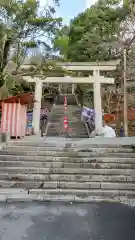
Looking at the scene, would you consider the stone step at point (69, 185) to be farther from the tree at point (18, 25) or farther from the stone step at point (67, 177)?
the tree at point (18, 25)

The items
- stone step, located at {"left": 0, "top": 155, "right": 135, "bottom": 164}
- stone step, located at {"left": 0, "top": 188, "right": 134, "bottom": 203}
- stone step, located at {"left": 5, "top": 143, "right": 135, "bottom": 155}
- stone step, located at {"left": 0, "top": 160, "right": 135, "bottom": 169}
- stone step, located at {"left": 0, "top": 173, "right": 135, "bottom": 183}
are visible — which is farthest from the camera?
stone step, located at {"left": 5, "top": 143, "right": 135, "bottom": 155}

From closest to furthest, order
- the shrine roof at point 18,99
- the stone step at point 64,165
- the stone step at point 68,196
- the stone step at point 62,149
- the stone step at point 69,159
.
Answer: the stone step at point 68,196 < the stone step at point 64,165 < the stone step at point 69,159 < the stone step at point 62,149 < the shrine roof at point 18,99

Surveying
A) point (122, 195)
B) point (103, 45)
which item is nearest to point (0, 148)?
point (122, 195)

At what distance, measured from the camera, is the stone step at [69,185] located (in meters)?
7.02

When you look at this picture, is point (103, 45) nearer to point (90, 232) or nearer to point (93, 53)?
point (93, 53)

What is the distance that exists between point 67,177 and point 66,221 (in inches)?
98.2

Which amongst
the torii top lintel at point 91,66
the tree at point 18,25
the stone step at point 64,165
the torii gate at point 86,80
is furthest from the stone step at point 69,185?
the torii top lintel at point 91,66

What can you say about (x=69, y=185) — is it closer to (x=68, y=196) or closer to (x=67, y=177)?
(x=67, y=177)

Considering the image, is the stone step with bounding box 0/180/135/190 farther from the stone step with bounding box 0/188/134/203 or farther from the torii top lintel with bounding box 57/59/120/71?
the torii top lintel with bounding box 57/59/120/71

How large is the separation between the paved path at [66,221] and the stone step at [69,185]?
102 cm

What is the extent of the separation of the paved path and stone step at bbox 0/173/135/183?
1334 millimetres

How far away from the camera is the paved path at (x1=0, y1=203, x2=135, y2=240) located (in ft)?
14.3

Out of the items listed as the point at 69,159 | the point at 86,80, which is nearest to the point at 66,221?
the point at 69,159

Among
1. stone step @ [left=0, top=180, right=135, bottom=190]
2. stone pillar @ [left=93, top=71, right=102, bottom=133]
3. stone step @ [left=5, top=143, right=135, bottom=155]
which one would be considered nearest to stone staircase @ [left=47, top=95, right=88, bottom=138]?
stone pillar @ [left=93, top=71, right=102, bottom=133]
